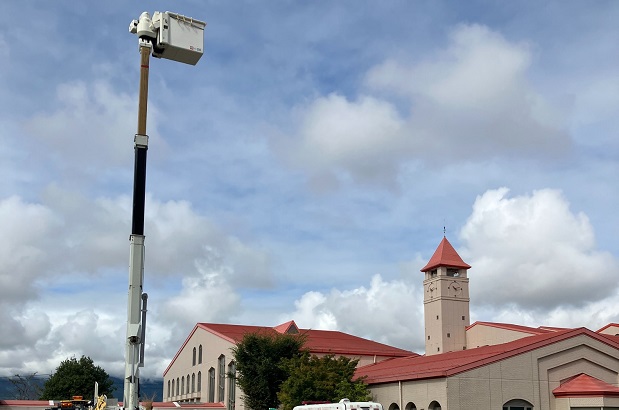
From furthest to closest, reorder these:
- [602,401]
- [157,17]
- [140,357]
Answer: [602,401]
[157,17]
[140,357]

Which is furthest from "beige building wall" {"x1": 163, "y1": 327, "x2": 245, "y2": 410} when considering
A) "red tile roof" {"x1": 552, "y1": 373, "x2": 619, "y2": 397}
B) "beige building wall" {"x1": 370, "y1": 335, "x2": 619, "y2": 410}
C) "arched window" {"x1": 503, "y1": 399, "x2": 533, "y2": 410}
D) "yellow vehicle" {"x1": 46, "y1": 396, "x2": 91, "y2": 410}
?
"red tile roof" {"x1": 552, "y1": 373, "x2": 619, "y2": 397}

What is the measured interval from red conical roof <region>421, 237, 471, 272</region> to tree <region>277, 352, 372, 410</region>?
35.5 m

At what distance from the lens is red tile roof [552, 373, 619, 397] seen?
42969 mm

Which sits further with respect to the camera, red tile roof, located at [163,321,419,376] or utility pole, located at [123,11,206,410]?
red tile roof, located at [163,321,419,376]

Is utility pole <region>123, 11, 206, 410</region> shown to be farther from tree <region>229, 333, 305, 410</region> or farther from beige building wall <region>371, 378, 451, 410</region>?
tree <region>229, 333, 305, 410</region>

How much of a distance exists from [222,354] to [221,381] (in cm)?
253

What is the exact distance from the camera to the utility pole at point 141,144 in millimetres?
21312

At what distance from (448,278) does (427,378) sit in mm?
39286

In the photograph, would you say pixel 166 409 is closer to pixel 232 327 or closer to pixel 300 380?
pixel 232 327

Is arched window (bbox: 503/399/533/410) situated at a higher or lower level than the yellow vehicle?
lower

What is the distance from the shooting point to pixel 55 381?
72.2 meters

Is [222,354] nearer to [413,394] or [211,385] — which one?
[211,385]

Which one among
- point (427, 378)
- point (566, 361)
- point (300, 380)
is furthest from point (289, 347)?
point (566, 361)

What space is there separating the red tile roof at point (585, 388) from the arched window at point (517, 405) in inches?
75.9
